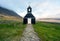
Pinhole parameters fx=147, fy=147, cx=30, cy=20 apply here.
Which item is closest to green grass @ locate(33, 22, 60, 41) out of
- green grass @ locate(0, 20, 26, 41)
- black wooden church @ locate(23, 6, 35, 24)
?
green grass @ locate(0, 20, 26, 41)

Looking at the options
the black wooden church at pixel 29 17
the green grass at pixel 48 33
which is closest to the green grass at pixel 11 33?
the green grass at pixel 48 33

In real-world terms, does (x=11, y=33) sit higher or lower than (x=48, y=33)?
higher

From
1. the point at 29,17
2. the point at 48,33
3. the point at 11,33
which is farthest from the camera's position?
the point at 29,17

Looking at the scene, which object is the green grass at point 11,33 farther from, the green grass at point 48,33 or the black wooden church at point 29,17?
A: the black wooden church at point 29,17

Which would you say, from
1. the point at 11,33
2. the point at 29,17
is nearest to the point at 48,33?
the point at 11,33

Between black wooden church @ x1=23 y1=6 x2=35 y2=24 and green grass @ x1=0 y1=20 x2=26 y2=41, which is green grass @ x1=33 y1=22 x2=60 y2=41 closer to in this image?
green grass @ x1=0 y1=20 x2=26 y2=41

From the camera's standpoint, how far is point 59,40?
58.9 ft

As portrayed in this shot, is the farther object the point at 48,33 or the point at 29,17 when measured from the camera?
the point at 29,17

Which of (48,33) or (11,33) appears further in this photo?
(48,33)

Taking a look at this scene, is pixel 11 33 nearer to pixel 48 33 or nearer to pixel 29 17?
pixel 48 33

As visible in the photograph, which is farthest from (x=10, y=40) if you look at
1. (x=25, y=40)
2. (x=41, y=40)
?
(x=41, y=40)

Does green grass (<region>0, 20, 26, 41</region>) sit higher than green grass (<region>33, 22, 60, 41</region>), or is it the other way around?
green grass (<region>0, 20, 26, 41</region>)

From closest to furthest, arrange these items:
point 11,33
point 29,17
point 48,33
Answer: point 11,33 < point 48,33 < point 29,17

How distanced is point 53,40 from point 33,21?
44146 mm
